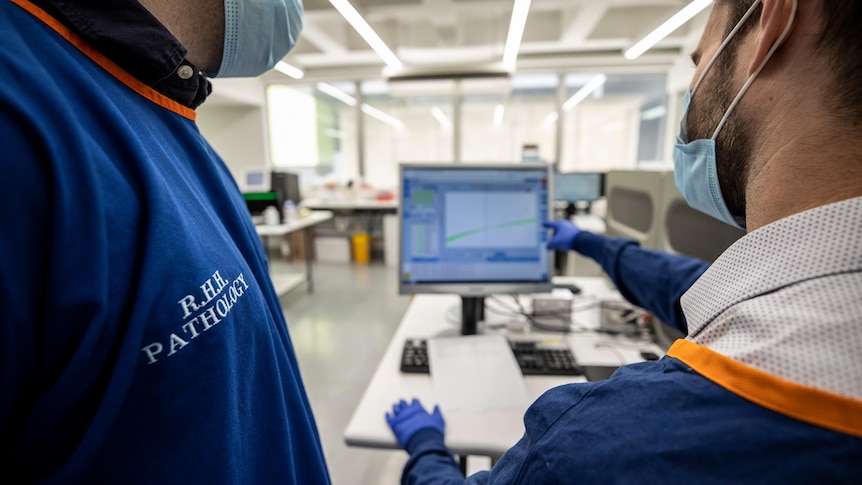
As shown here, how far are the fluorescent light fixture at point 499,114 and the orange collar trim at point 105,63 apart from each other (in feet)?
22.4

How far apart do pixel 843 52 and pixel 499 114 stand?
23.0ft

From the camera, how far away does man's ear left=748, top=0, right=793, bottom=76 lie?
0.41 metres

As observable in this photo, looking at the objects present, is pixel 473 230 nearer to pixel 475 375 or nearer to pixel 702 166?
pixel 475 375

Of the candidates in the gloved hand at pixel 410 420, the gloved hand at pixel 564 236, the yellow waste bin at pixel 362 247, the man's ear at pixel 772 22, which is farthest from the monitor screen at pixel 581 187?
the man's ear at pixel 772 22

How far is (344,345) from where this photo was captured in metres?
2.76

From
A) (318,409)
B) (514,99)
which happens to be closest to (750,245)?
(318,409)

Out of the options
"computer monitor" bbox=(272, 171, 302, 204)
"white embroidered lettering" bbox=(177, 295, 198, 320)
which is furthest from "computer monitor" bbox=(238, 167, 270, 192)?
"white embroidered lettering" bbox=(177, 295, 198, 320)

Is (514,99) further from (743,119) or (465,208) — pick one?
(743,119)

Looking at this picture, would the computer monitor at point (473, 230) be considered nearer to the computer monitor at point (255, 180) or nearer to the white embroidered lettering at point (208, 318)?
the white embroidered lettering at point (208, 318)

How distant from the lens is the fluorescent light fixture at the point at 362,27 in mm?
3009

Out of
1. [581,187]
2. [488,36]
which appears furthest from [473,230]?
[488,36]

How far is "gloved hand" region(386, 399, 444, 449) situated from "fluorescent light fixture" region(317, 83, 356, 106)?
6381mm

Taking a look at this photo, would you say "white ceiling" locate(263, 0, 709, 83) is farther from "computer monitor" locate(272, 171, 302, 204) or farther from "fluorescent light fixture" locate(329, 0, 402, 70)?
"computer monitor" locate(272, 171, 302, 204)

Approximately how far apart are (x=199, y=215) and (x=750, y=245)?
0.66 metres
